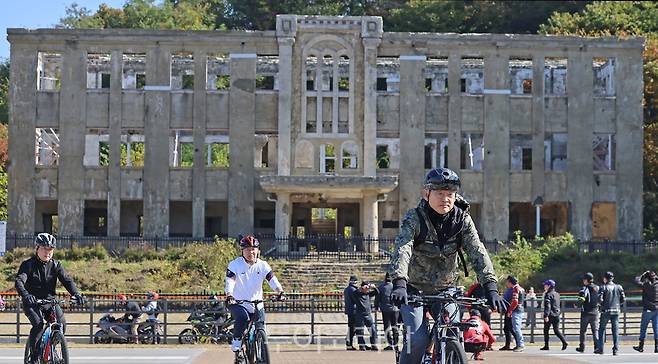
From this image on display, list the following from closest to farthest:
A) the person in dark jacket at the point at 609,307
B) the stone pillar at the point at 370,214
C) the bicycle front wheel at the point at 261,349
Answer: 1. the bicycle front wheel at the point at 261,349
2. the person in dark jacket at the point at 609,307
3. the stone pillar at the point at 370,214

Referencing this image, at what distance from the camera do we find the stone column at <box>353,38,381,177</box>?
5594 centimetres

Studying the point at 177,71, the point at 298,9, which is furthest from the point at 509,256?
the point at 298,9

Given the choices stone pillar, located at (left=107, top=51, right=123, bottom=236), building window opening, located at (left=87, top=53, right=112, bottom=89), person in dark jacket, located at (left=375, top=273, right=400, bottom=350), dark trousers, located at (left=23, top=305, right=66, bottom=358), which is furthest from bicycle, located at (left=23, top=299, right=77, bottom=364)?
building window opening, located at (left=87, top=53, right=112, bottom=89)

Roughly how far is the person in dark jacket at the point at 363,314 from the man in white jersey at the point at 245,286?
10.2 m

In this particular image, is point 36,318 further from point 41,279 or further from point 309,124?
point 309,124

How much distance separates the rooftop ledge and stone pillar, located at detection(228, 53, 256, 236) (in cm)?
249

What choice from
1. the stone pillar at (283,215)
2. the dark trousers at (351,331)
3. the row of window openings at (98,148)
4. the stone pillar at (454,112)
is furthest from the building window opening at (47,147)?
the dark trousers at (351,331)

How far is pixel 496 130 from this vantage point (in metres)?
57.5

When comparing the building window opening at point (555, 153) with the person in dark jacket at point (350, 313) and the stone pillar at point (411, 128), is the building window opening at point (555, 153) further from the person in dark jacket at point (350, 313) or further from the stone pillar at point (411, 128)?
the person in dark jacket at point (350, 313)

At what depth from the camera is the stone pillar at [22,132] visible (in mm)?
56316

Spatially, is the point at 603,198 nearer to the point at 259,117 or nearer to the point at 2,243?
the point at 259,117

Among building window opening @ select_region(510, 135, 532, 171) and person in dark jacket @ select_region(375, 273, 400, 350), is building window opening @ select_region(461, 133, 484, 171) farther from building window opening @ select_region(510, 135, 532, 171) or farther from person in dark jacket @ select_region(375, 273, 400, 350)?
person in dark jacket @ select_region(375, 273, 400, 350)

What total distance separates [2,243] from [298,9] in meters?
54.2

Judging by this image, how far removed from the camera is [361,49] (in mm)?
56438
